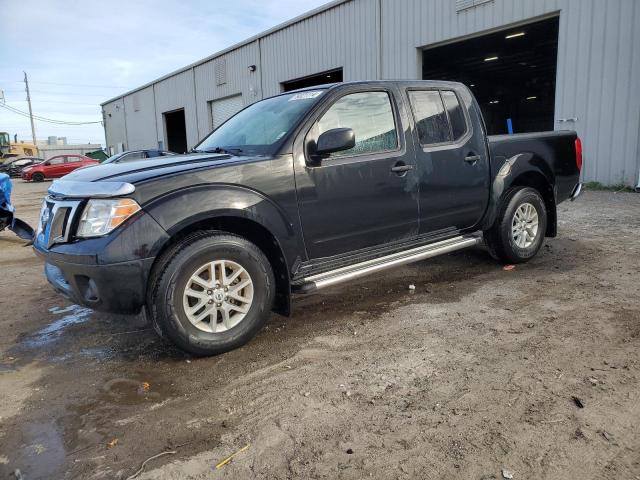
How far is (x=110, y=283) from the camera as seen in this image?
9.77 feet

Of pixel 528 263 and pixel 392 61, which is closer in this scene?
pixel 528 263

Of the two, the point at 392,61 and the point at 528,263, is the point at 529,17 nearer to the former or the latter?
the point at 392,61

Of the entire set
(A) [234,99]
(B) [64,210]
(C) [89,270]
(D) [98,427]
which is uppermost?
(A) [234,99]

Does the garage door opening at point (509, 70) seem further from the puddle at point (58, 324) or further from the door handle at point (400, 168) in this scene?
the puddle at point (58, 324)

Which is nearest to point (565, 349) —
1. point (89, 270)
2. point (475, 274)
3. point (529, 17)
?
point (475, 274)

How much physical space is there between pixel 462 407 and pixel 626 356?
4.17ft

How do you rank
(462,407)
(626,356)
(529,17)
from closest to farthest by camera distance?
(462,407)
(626,356)
(529,17)

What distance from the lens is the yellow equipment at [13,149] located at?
1447 inches

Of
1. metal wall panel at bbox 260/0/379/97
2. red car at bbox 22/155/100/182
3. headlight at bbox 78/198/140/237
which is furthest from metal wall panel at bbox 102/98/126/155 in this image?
headlight at bbox 78/198/140/237

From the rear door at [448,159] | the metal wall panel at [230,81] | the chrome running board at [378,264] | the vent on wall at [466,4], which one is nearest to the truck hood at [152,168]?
the chrome running board at [378,264]

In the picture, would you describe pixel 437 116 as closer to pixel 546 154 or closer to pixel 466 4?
pixel 546 154

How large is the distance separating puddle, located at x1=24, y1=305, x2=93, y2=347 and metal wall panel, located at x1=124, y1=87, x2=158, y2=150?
2920 centimetres

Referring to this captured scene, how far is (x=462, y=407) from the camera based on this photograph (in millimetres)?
2564

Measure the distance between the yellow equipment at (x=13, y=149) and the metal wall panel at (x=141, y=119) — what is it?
29.7 ft
